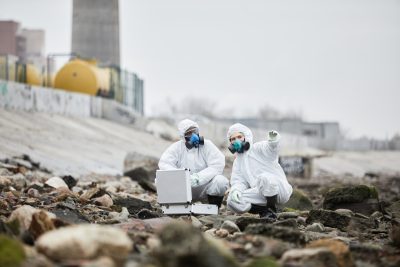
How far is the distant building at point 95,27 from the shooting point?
48.4m

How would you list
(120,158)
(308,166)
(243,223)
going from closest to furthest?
(243,223)
(120,158)
(308,166)

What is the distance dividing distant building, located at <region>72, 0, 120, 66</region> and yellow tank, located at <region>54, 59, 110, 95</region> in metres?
7.06

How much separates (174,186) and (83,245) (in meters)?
5.22

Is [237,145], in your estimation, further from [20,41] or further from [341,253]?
[20,41]

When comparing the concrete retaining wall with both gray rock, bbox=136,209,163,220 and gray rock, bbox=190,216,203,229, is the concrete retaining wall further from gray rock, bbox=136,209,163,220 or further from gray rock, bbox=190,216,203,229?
gray rock, bbox=190,216,203,229

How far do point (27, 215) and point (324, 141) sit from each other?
58641 mm

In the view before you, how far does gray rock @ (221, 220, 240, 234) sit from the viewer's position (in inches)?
409

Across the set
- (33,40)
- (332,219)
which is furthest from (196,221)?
(33,40)

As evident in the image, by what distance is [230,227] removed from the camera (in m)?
10.4

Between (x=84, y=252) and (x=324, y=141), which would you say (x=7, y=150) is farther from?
(x=324, y=141)

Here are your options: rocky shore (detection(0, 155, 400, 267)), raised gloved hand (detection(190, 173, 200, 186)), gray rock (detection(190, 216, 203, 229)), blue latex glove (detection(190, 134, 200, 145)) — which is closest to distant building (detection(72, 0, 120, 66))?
rocky shore (detection(0, 155, 400, 267))

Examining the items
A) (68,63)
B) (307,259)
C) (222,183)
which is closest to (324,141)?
(68,63)

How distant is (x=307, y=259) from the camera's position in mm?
Result: 7512

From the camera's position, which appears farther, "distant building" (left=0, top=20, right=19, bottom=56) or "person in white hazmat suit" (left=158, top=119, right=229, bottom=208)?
"distant building" (left=0, top=20, right=19, bottom=56)
